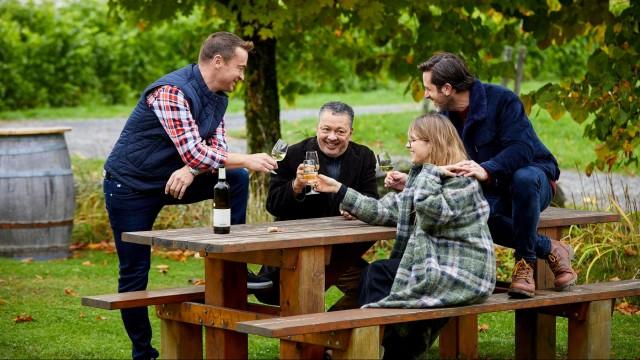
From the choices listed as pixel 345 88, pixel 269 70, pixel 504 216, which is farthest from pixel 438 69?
pixel 345 88

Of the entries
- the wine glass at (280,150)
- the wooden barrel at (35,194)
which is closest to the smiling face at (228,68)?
the wine glass at (280,150)

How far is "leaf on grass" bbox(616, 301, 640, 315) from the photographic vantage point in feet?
27.7

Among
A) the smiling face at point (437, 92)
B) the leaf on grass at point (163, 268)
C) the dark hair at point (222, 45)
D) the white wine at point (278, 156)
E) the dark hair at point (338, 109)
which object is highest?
the dark hair at point (222, 45)

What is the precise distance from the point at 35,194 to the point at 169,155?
14.1 feet

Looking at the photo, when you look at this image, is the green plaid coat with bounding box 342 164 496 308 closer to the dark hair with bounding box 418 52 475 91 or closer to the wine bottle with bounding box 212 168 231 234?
the dark hair with bounding box 418 52 475 91

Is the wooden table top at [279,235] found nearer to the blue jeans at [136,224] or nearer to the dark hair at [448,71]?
the blue jeans at [136,224]

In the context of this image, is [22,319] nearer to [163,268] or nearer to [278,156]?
[163,268]

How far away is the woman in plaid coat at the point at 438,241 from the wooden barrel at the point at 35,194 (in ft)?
16.9

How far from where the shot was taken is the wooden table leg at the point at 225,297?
248 inches

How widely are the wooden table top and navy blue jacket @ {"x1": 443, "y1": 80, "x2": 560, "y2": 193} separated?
0.50m

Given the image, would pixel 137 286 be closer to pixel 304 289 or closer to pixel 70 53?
pixel 304 289

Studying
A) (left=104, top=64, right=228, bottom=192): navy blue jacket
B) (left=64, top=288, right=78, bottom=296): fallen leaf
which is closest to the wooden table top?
(left=104, top=64, right=228, bottom=192): navy blue jacket

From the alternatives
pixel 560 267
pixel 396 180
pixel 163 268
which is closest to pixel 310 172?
pixel 396 180

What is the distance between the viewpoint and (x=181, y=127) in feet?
20.9
